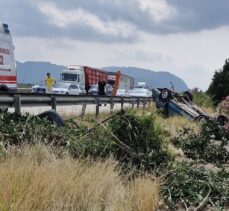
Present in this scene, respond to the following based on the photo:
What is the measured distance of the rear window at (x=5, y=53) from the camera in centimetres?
1938

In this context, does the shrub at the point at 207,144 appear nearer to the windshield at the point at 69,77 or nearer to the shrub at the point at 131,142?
the shrub at the point at 131,142

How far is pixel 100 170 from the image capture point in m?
6.43

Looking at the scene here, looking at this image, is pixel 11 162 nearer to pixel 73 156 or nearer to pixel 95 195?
pixel 95 195

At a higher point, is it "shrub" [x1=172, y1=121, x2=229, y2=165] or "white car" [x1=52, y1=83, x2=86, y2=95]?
"shrub" [x1=172, y1=121, x2=229, y2=165]

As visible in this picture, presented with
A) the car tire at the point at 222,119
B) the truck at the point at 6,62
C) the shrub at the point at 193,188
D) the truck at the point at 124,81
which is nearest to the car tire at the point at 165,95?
the truck at the point at 6,62

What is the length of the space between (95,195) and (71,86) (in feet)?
143

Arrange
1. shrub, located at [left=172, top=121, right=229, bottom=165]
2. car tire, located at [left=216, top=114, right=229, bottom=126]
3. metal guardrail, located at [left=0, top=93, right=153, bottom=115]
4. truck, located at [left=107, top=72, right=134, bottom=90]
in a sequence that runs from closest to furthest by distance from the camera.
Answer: shrub, located at [left=172, top=121, right=229, bottom=165] < metal guardrail, located at [left=0, top=93, right=153, bottom=115] < car tire, located at [left=216, top=114, right=229, bottom=126] < truck, located at [left=107, top=72, right=134, bottom=90]

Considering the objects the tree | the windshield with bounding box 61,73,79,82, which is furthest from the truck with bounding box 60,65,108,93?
the tree

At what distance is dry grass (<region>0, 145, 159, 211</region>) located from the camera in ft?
17.0

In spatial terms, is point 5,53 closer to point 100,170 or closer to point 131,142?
point 131,142

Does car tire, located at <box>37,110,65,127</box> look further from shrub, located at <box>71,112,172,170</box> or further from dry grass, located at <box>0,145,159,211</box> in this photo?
dry grass, located at <box>0,145,159,211</box>

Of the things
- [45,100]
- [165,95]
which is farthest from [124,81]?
[45,100]

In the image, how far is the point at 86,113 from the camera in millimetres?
19172

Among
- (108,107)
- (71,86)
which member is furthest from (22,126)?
(71,86)
